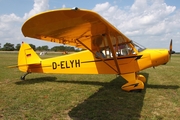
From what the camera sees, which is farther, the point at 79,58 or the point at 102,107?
the point at 79,58

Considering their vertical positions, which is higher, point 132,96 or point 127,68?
point 127,68

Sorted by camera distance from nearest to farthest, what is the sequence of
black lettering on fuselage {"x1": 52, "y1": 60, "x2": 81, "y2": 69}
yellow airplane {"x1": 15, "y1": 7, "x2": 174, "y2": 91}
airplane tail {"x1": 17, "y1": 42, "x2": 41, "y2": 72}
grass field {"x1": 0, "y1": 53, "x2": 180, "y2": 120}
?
grass field {"x1": 0, "y1": 53, "x2": 180, "y2": 120}
yellow airplane {"x1": 15, "y1": 7, "x2": 174, "y2": 91}
black lettering on fuselage {"x1": 52, "y1": 60, "x2": 81, "y2": 69}
airplane tail {"x1": 17, "y1": 42, "x2": 41, "y2": 72}

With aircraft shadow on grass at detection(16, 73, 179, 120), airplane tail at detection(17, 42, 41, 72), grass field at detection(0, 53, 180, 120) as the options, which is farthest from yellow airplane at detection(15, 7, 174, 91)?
grass field at detection(0, 53, 180, 120)

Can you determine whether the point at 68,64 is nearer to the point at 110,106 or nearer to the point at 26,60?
the point at 26,60

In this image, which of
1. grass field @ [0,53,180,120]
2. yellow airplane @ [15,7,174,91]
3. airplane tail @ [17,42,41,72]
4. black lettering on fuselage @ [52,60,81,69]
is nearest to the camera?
grass field @ [0,53,180,120]

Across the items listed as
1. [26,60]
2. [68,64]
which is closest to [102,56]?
[68,64]

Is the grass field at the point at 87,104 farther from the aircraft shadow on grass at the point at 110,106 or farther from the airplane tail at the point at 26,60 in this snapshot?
the airplane tail at the point at 26,60

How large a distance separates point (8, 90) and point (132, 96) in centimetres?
473

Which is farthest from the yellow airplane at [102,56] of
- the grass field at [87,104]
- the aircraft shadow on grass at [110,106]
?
the grass field at [87,104]

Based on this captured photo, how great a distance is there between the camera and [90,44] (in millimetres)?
7012

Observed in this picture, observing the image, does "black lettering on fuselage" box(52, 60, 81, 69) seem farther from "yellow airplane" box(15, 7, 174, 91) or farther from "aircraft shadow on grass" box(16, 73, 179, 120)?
"aircraft shadow on grass" box(16, 73, 179, 120)

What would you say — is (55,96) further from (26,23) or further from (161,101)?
(161,101)

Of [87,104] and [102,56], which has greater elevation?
[102,56]

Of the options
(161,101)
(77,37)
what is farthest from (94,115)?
(77,37)
